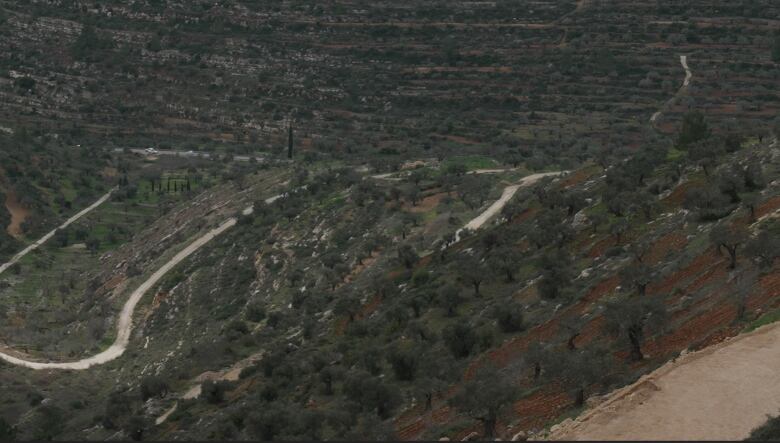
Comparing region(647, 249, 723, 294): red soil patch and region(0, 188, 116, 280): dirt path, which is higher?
region(647, 249, 723, 294): red soil patch

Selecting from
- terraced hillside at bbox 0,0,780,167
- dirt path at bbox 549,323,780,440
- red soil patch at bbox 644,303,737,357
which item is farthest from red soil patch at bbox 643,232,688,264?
terraced hillside at bbox 0,0,780,167

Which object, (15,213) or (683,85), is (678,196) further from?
(683,85)

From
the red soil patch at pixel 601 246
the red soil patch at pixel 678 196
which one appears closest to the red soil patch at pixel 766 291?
the red soil patch at pixel 601 246

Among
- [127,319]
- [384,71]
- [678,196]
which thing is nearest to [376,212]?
[127,319]

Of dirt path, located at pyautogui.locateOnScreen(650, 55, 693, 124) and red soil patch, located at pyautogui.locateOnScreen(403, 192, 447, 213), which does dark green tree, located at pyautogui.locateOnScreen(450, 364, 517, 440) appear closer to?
red soil patch, located at pyautogui.locateOnScreen(403, 192, 447, 213)

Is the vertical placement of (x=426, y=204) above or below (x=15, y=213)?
above

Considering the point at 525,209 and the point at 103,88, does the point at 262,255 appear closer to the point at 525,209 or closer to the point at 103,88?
the point at 525,209

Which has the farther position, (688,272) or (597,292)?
(597,292)
